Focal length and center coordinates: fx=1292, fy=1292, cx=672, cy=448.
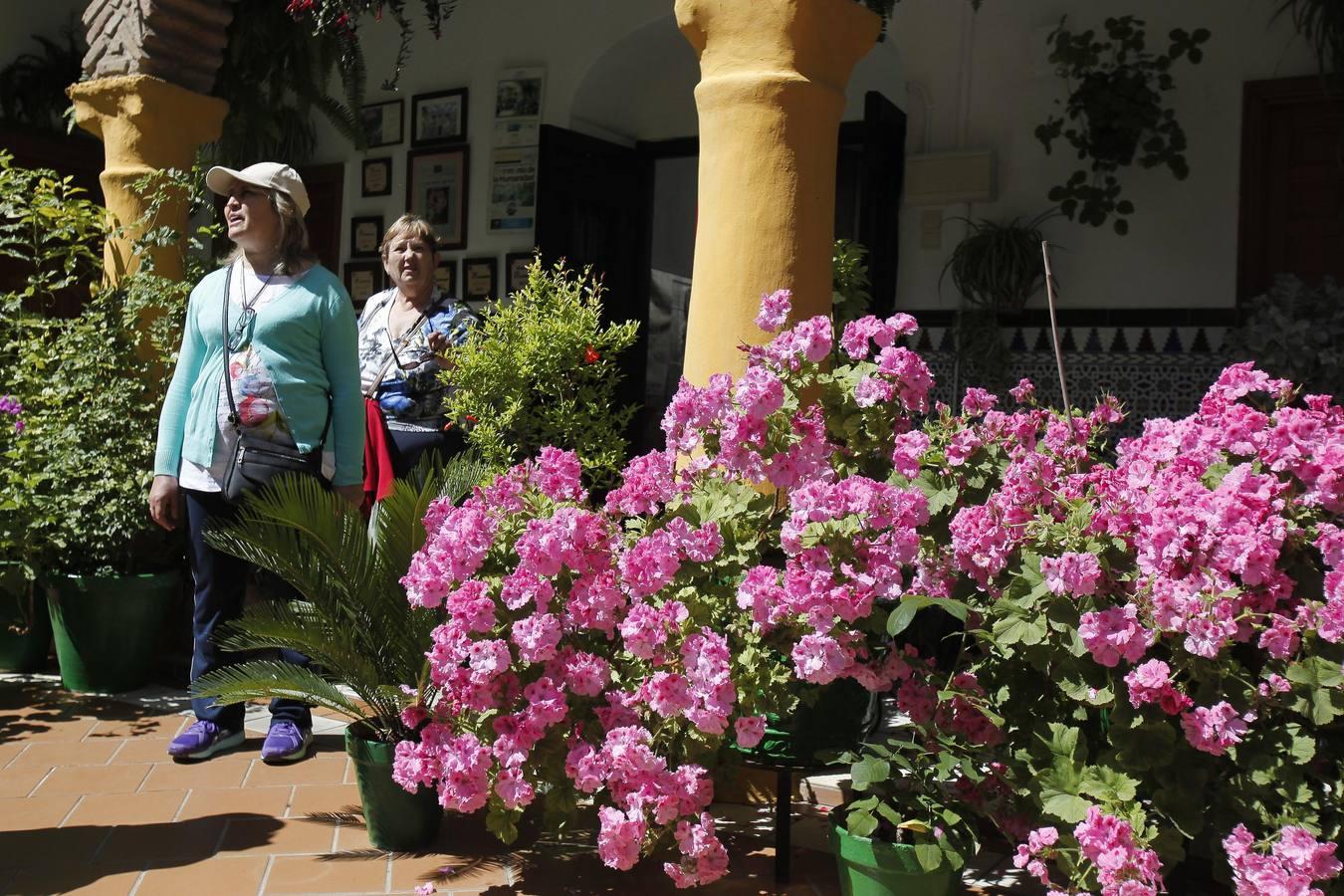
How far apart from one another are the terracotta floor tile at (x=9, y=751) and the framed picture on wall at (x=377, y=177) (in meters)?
5.11

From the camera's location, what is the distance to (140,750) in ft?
14.0

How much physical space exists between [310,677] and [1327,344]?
438 centimetres

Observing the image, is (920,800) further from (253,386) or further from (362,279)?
(362,279)

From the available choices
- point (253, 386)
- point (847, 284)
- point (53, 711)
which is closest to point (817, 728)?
point (253, 386)

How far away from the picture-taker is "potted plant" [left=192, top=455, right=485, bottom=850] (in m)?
3.38

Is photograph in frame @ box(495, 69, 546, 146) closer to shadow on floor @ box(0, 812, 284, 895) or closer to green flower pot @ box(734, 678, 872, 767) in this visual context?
shadow on floor @ box(0, 812, 284, 895)

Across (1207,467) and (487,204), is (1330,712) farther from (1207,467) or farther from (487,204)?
(487,204)

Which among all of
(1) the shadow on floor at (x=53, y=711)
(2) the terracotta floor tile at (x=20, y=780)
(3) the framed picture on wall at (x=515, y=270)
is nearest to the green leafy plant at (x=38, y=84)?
(3) the framed picture on wall at (x=515, y=270)

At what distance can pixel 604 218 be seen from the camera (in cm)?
805

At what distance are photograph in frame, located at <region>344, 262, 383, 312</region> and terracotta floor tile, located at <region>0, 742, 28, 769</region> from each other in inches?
190

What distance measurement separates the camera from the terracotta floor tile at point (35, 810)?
3.56m

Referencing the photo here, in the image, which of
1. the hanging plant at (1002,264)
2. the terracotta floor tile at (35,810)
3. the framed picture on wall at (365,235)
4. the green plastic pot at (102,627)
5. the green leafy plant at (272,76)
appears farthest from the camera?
the framed picture on wall at (365,235)

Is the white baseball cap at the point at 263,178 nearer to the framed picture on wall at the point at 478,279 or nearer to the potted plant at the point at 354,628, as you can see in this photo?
the potted plant at the point at 354,628

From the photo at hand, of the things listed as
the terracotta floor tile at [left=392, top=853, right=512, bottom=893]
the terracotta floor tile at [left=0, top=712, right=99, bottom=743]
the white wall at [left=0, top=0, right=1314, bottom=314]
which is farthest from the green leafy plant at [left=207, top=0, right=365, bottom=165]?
the terracotta floor tile at [left=392, top=853, right=512, bottom=893]
